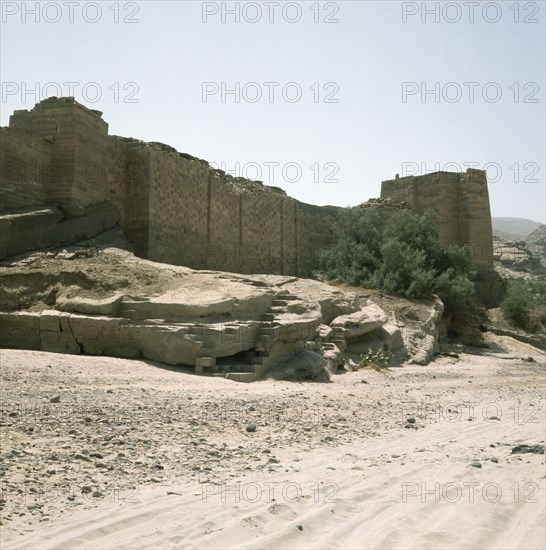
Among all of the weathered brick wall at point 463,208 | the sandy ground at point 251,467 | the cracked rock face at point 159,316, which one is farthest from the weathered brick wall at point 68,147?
the weathered brick wall at point 463,208

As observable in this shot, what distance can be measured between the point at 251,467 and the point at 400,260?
52.6ft

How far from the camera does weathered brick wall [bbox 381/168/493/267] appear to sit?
2572 cm

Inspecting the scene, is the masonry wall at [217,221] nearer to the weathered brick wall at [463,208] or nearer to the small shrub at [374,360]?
the small shrub at [374,360]

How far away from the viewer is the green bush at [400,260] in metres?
20.1

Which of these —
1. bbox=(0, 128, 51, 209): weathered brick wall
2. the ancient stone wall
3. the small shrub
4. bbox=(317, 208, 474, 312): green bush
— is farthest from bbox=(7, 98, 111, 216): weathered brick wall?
bbox=(317, 208, 474, 312): green bush

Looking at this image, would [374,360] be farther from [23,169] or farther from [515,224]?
[515,224]

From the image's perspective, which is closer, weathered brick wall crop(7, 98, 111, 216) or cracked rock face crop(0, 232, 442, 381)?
cracked rock face crop(0, 232, 442, 381)

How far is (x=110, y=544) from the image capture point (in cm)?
331

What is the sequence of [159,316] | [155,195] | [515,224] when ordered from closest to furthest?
[159,316], [155,195], [515,224]

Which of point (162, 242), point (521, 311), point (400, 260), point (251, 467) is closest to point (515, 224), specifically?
point (521, 311)

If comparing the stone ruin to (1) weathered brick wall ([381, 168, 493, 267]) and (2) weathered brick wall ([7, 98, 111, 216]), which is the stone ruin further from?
(1) weathered brick wall ([381, 168, 493, 267])

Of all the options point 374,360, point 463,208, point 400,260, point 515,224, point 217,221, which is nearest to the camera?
point 374,360

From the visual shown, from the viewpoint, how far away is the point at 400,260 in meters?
20.3

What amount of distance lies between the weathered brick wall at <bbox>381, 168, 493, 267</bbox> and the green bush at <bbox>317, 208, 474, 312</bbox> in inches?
116
